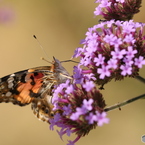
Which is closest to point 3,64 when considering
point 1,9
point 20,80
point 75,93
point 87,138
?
point 1,9

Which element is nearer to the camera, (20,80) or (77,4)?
(20,80)

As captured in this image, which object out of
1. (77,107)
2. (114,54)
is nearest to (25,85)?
(77,107)

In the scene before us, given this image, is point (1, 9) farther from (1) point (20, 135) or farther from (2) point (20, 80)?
(2) point (20, 80)

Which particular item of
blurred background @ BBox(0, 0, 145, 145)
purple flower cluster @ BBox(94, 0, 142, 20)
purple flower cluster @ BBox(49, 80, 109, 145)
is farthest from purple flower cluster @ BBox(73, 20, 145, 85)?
blurred background @ BBox(0, 0, 145, 145)

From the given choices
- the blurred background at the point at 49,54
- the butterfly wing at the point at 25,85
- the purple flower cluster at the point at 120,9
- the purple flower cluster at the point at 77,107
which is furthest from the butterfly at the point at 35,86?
the blurred background at the point at 49,54

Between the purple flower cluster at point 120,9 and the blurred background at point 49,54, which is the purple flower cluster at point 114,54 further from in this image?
the blurred background at point 49,54

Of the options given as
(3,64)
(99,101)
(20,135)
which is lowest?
(20,135)
